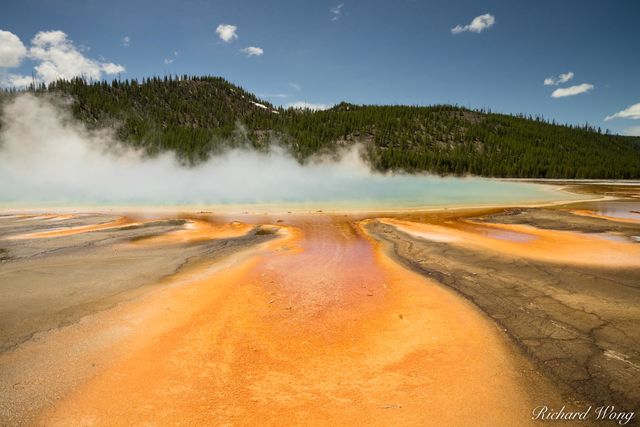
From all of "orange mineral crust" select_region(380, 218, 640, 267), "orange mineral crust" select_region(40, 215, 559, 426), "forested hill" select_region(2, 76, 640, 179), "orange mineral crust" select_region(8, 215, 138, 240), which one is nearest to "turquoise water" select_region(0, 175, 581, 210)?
"orange mineral crust" select_region(8, 215, 138, 240)

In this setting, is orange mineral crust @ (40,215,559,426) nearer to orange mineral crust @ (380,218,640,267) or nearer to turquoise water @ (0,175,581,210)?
orange mineral crust @ (380,218,640,267)

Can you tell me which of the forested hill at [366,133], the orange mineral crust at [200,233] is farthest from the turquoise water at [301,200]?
the forested hill at [366,133]

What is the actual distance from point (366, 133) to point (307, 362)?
12754 centimetres

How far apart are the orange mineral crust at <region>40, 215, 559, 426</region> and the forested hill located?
3576 inches

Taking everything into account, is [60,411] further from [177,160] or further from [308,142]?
[308,142]

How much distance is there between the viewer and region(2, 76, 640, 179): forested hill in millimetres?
102938

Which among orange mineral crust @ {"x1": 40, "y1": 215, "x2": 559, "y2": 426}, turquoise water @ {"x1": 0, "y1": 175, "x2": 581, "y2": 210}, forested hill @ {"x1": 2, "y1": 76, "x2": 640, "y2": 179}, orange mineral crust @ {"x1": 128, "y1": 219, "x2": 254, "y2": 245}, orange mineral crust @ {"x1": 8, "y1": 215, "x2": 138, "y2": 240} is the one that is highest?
forested hill @ {"x1": 2, "y1": 76, "x2": 640, "y2": 179}

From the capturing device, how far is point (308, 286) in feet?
28.0

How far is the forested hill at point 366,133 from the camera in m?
103

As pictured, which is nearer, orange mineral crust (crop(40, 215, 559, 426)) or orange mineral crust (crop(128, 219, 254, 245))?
orange mineral crust (crop(40, 215, 559, 426))

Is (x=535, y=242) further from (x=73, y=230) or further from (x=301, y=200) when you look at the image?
(x=301, y=200)

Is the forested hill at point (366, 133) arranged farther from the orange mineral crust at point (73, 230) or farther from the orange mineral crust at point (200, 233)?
the orange mineral crust at point (200, 233)

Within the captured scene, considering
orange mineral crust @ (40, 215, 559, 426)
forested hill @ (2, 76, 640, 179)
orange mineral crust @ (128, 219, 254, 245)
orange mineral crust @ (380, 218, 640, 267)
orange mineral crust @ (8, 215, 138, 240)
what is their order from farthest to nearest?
forested hill @ (2, 76, 640, 179) → orange mineral crust @ (8, 215, 138, 240) → orange mineral crust @ (128, 219, 254, 245) → orange mineral crust @ (380, 218, 640, 267) → orange mineral crust @ (40, 215, 559, 426)

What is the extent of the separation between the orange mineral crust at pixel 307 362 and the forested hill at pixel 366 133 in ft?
298
